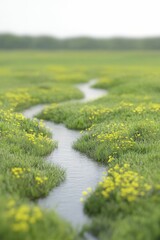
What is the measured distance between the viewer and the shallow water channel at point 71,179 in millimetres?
9625

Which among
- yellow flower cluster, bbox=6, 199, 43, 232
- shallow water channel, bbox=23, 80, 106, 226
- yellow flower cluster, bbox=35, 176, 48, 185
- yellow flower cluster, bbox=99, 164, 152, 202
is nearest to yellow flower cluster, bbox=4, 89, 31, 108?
shallow water channel, bbox=23, 80, 106, 226

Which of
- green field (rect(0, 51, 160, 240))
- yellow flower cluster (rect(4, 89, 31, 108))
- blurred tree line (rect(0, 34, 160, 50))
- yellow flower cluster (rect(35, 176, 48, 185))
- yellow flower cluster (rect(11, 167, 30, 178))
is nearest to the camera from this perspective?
green field (rect(0, 51, 160, 240))

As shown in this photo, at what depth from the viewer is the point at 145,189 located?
921 cm

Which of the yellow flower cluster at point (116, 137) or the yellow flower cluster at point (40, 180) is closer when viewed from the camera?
the yellow flower cluster at point (40, 180)

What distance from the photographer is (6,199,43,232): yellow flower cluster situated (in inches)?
288

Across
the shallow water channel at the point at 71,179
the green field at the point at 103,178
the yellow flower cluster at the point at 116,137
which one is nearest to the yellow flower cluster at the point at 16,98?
the green field at the point at 103,178

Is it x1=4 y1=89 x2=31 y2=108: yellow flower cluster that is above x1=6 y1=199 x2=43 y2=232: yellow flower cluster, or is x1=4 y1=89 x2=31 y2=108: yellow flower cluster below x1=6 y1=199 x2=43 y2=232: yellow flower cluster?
below

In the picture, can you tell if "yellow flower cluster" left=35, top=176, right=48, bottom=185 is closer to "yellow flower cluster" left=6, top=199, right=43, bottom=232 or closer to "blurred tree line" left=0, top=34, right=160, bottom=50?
"yellow flower cluster" left=6, top=199, right=43, bottom=232

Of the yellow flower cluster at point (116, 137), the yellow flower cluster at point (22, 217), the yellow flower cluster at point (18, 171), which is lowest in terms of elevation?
the yellow flower cluster at point (116, 137)

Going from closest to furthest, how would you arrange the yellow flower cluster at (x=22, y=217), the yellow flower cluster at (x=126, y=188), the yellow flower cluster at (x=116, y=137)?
the yellow flower cluster at (x=22, y=217) < the yellow flower cluster at (x=126, y=188) < the yellow flower cluster at (x=116, y=137)

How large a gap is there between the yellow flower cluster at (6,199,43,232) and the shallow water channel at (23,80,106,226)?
48.5 inches

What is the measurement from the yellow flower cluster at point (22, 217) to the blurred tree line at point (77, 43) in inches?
6120

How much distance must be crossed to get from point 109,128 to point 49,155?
2.95 m

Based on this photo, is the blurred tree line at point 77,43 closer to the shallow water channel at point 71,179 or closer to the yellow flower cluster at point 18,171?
the shallow water channel at point 71,179
